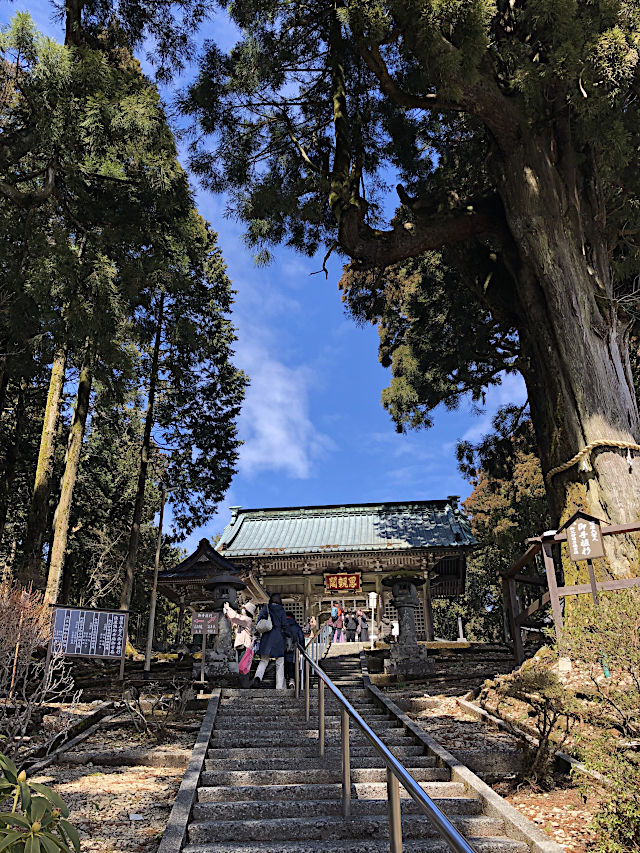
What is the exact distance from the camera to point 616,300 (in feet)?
32.2

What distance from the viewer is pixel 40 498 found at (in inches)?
485

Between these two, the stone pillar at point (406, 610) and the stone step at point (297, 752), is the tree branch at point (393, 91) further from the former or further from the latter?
the stone step at point (297, 752)

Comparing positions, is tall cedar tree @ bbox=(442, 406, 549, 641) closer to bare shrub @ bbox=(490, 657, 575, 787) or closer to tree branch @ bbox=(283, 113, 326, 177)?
bare shrub @ bbox=(490, 657, 575, 787)

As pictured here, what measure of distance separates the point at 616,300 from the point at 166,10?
8.66 meters

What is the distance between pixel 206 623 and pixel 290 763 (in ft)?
15.8

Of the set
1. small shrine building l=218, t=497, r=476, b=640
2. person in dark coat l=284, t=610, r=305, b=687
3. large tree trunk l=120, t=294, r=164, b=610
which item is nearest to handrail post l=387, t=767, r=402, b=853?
person in dark coat l=284, t=610, r=305, b=687

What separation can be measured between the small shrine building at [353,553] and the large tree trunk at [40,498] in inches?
284

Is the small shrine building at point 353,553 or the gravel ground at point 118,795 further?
the small shrine building at point 353,553

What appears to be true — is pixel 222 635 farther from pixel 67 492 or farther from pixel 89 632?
pixel 67 492

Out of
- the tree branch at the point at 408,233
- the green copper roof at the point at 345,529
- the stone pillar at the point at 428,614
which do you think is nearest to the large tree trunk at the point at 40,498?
the tree branch at the point at 408,233

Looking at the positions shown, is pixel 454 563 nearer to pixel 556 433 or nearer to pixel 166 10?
pixel 556 433

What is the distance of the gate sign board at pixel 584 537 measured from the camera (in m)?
7.57

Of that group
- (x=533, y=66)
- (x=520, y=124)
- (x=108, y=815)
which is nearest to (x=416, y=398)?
(x=520, y=124)

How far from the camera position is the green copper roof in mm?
19531
